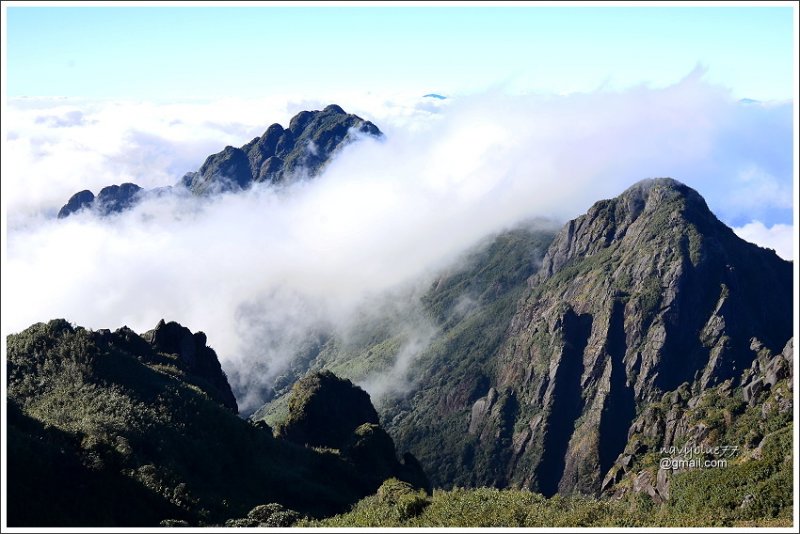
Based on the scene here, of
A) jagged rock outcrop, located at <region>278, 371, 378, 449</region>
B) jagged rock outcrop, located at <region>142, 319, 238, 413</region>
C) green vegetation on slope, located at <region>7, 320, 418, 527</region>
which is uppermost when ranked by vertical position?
green vegetation on slope, located at <region>7, 320, 418, 527</region>

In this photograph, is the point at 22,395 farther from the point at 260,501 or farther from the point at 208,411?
the point at 260,501

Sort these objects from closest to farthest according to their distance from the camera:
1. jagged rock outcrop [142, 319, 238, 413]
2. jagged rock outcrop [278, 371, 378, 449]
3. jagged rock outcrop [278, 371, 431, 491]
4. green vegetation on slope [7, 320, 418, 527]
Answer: green vegetation on slope [7, 320, 418, 527]
jagged rock outcrop [278, 371, 431, 491]
jagged rock outcrop [142, 319, 238, 413]
jagged rock outcrop [278, 371, 378, 449]

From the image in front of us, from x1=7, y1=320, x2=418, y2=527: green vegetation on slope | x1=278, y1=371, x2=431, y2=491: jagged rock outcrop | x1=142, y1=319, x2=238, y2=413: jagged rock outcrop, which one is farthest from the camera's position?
x1=142, y1=319, x2=238, y2=413: jagged rock outcrop

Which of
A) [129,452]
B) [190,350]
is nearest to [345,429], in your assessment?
[190,350]

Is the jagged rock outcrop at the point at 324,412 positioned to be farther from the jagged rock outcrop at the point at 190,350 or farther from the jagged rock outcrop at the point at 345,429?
the jagged rock outcrop at the point at 190,350

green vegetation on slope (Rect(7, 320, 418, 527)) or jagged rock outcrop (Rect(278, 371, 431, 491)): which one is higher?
green vegetation on slope (Rect(7, 320, 418, 527))

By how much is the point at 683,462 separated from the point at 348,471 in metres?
45.9

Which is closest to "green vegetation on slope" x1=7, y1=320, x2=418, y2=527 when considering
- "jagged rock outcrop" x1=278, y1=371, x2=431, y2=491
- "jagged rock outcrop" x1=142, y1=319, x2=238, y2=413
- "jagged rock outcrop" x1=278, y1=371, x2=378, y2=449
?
"jagged rock outcrop" x1=278, y1=371, x2=431, y2=491

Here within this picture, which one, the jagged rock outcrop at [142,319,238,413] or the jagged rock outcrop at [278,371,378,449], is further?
the jagged rock outcrop at [278,371,378,449]

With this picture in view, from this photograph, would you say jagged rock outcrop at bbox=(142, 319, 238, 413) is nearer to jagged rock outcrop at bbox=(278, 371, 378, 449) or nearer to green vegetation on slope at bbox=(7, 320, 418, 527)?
jagged rock outcrop at bbox=(278, 371, 378, 449)

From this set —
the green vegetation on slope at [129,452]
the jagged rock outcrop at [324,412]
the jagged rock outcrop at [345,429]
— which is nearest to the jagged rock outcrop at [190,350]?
the jagged rock outcrop at [324,412]

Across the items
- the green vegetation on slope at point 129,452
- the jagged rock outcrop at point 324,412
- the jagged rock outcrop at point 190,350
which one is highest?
the green vegetation on slope at point 129,452

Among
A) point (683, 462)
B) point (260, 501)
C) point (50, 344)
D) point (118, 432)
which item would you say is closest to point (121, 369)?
point (50, 344)

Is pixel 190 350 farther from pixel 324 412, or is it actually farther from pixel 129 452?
pixel 129 452
